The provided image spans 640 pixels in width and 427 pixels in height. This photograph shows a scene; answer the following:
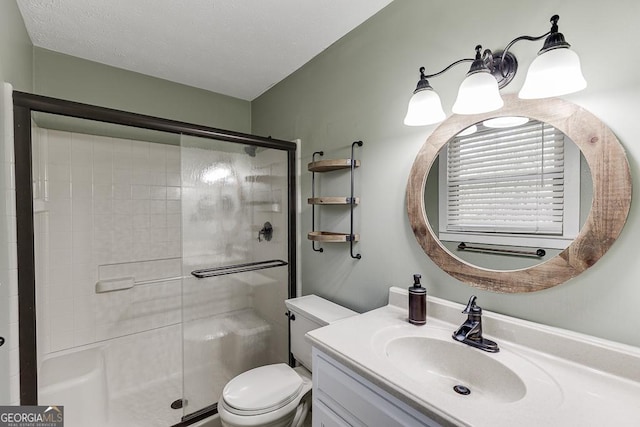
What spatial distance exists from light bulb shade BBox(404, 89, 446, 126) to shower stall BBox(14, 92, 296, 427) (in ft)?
3.49

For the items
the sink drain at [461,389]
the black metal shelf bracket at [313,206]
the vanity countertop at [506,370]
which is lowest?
the sink drain at [461,389]

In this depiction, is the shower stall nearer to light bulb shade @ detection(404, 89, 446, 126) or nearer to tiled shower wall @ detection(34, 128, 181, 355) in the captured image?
tiled shower wall @ detection(34, 128, 181, 355)

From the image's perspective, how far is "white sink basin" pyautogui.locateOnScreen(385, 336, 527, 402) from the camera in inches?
35.0

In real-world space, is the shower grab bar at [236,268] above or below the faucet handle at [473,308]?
below

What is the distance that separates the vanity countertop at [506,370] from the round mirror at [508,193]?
0.25m

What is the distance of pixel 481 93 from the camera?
962mm

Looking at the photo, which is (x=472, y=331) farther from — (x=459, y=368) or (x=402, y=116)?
(x=402, y=116)

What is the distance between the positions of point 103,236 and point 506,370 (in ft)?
7.94

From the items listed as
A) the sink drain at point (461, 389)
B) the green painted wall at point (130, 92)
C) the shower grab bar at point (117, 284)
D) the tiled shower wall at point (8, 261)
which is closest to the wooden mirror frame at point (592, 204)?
the sink drain at point (461, 389)

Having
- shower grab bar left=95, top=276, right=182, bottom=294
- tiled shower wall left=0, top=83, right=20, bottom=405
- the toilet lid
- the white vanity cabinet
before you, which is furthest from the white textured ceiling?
the toilet lid

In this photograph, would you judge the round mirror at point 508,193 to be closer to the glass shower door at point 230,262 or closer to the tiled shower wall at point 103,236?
the glass shower door at point 230,262

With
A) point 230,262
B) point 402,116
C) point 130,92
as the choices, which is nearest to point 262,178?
point 230,262

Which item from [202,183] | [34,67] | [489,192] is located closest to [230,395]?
[202,183]

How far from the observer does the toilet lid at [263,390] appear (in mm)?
1365
